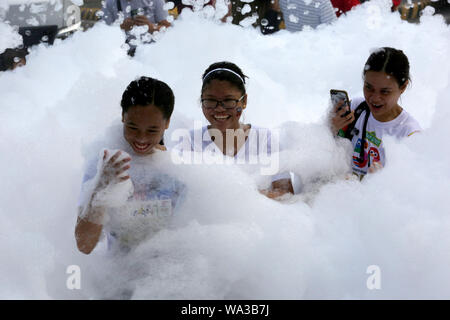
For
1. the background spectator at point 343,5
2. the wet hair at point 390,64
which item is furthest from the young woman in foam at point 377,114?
the background spectator at point 343,5

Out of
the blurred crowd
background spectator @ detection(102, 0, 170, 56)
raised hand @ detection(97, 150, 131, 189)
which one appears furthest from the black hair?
raised hand @ detection(97, 150, 131, 189)

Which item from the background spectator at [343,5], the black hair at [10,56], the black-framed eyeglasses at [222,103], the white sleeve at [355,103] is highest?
the background spectator at [343,5]

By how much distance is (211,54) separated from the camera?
3.14 meters

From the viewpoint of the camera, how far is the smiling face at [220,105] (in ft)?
5.15

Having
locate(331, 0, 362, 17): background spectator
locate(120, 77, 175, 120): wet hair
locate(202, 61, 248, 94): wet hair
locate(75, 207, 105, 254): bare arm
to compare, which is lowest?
locate(75, 207, 105, 254): bare arm

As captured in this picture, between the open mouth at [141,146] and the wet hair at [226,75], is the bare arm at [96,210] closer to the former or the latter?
the open mouth at [141,146]

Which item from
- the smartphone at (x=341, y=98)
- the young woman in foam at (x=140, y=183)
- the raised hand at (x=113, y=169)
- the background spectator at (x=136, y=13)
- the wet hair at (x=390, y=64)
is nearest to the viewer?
the raised hand at (x=113, y=169)

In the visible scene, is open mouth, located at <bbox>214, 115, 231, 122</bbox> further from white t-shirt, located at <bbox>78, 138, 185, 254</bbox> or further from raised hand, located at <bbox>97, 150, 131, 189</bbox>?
raised hand, located at <bbox>97, 150, 131, 189</bbox>

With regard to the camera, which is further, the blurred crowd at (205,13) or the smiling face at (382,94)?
the blurred crowd at (205,13)

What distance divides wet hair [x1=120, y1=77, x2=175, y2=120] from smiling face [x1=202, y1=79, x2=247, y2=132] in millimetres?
266

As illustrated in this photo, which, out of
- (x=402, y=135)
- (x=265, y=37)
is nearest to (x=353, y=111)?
(x=402, y=135)

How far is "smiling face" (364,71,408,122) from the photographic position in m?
1.57

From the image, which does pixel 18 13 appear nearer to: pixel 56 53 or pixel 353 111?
pixel 56 53

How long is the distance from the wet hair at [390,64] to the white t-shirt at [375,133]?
0.14 meters
